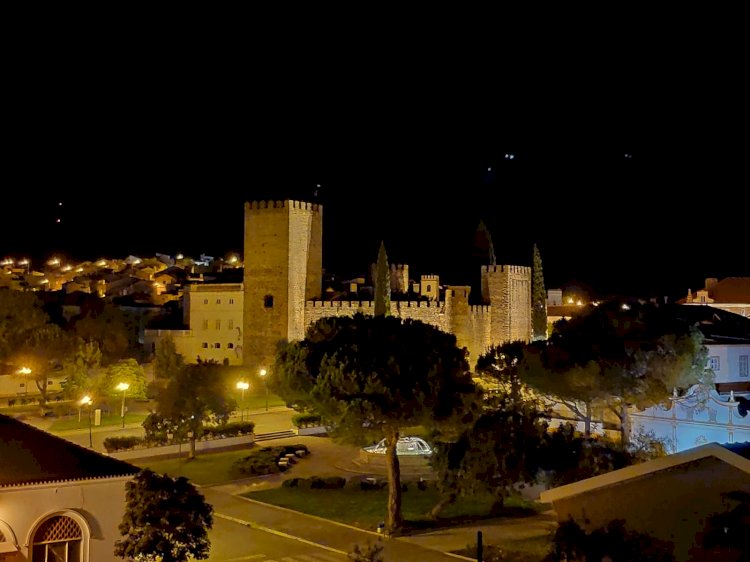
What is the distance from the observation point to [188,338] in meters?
43.5

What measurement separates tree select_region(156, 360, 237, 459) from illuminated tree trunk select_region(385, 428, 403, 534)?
29.6ft

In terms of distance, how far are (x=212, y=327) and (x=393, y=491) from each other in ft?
86.9

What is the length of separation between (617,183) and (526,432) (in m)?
61.4

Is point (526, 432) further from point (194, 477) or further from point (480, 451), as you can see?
point (194, 477)

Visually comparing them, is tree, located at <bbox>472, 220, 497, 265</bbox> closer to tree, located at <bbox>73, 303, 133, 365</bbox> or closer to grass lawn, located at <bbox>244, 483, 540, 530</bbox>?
tree, located at <bbox>73, 303, 133, 365</bbox>

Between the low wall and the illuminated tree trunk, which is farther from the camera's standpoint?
the low wall

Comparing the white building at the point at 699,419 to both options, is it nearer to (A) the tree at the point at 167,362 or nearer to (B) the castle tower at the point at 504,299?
(B) the castle tower at the point at 504,299

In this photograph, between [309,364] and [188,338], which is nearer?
[309,364]

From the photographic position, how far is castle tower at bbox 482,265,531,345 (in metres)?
44.1

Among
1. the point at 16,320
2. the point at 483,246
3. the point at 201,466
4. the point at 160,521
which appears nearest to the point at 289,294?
the point at 16,320

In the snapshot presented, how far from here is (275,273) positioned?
1602 inches

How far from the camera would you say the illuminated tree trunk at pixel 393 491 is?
17.8 m

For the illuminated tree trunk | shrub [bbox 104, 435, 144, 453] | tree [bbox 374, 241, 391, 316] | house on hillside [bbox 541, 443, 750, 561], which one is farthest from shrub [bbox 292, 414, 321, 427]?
house on hillside [bbox 541, 443, 750, 561]

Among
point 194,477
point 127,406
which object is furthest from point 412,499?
point 127,406
